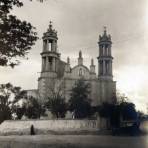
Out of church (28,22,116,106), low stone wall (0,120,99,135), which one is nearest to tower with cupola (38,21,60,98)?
church (28,22,116,106)

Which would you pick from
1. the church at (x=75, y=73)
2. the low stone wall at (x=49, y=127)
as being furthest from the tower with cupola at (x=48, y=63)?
the low stone wall at (x=49, y=127)

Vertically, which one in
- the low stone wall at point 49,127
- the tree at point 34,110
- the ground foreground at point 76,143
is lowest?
the ground foreground at point 76,143

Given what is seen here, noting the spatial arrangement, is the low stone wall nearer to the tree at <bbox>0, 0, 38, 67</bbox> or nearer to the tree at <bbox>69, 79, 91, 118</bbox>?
the tree at <bbox>69, 79, 91, 118</bbox>

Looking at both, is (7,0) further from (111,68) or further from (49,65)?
(111,68)

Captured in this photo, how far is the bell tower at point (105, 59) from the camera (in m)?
73.3

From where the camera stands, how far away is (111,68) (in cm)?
7425

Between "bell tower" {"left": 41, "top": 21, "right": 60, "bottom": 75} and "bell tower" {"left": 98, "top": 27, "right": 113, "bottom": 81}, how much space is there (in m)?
9.47

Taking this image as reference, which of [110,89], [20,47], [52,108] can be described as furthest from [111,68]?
[20,47]

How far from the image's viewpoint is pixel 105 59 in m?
73.1

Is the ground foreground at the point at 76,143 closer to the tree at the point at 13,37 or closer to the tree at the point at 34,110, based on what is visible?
the tree at the point at 13,37

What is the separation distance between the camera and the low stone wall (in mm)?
49000

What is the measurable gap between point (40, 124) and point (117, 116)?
11.2 metres

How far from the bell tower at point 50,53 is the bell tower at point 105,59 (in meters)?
9.47

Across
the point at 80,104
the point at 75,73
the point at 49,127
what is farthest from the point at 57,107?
the point at 75,73
